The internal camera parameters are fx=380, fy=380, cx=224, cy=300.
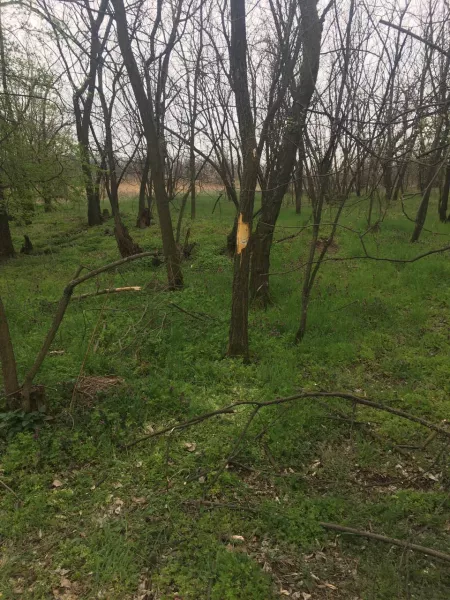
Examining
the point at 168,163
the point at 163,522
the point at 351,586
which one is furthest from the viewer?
the point at 168,163

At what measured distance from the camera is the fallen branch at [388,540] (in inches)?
100

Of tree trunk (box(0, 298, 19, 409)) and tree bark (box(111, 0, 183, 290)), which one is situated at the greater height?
tree bark (box(111, 0, 183, 290))

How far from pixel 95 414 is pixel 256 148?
12.7 feet

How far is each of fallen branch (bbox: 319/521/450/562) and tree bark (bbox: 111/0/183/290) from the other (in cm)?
519

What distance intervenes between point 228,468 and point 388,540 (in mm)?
1549

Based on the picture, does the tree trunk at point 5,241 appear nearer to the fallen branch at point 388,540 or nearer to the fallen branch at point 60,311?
the fallen branch at point 60,311

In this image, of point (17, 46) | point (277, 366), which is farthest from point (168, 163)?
point (277, 366)

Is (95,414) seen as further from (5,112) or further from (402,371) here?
(5,112)

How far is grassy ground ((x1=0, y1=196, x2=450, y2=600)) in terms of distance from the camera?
2.72 meters

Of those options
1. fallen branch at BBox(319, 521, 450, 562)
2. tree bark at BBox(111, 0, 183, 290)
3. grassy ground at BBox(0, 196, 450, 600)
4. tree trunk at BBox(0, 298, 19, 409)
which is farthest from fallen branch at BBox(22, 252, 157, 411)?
tree bark at BBox(111, 0, 183, 290)

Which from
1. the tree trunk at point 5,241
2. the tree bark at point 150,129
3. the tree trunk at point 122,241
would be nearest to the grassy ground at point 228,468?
the tree bark at point 150,129

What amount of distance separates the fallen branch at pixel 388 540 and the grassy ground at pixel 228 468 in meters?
0.09

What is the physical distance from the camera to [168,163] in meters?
15.5

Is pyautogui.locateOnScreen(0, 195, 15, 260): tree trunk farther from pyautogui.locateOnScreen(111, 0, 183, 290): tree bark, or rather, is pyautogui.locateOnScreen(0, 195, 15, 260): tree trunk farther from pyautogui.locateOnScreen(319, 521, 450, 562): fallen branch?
pyautogui.locateOnScreen(319, 521, 450, 562): fallen branch
